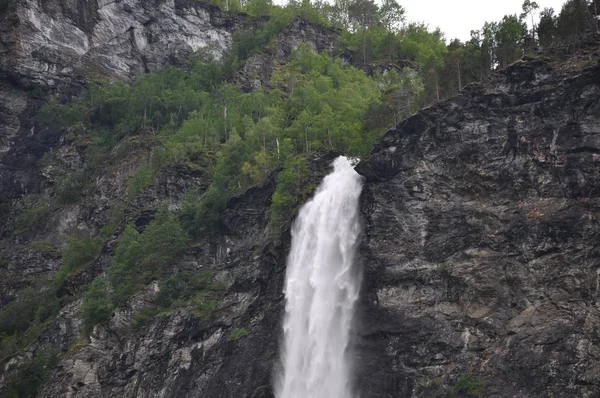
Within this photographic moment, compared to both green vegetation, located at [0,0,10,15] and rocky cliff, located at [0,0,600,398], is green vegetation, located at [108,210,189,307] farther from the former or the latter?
green vegetation, located at [0,0,10,15]

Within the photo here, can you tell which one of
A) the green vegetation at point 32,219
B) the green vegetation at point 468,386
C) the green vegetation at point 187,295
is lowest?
the green vegetation at point 468,386

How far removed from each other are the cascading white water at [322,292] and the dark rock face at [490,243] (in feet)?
4.83

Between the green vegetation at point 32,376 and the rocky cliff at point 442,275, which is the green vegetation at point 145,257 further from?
the green vegetation at point 32,376

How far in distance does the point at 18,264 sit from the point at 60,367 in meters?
19.7

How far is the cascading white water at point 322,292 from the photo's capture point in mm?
45344

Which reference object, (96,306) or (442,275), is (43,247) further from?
(442,275)

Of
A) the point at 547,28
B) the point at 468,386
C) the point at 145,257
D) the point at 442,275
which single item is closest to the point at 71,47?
the point at 145,257

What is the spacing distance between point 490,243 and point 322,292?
1113 cm

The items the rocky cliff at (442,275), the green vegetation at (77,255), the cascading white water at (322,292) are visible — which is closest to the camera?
the rocky cliff at (442,275)

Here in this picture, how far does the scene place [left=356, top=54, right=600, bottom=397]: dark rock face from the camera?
3888cm

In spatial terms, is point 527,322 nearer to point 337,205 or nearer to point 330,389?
point 330,389

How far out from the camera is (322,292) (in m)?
49.2

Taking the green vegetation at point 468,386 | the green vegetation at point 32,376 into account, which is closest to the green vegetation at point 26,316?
the green vegetation at point 32,376

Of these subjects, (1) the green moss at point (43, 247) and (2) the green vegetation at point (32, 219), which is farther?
(2) the green vegetation at point (32, 219)
